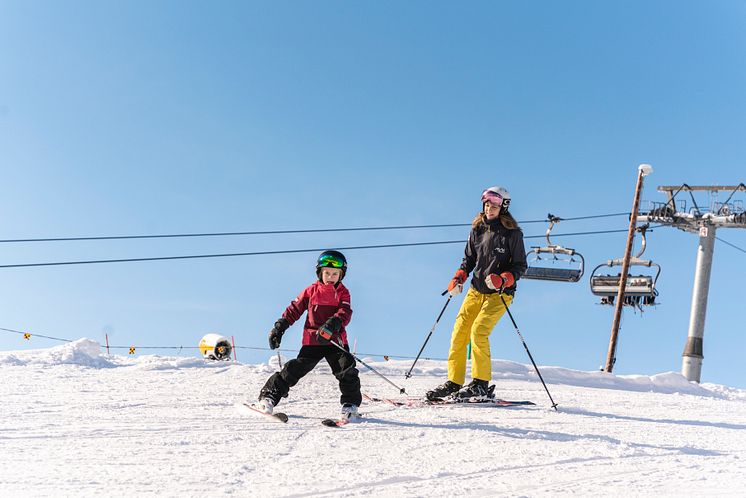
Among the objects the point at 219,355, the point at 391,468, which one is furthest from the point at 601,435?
the point at 219,355

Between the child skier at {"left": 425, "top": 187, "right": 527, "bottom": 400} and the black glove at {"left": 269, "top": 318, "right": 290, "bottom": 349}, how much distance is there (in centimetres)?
182

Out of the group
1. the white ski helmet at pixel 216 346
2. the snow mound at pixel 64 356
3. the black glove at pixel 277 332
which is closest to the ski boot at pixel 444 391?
the black glove at pixel 277 332

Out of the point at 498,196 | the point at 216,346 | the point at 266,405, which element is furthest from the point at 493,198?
the point at 216,346

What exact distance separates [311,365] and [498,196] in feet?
9.32

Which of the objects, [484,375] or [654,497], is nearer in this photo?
[654,497]

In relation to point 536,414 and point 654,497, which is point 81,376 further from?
point 654,497

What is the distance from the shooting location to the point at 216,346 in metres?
14.0

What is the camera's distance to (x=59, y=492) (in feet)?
10.1

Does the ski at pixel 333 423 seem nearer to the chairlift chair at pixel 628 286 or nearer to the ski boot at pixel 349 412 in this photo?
the ski boot at pixel 349 412

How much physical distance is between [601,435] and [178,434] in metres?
3.22

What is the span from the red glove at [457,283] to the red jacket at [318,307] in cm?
161

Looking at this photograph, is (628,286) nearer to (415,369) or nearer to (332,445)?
(415,369)

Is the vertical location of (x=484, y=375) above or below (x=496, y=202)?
below

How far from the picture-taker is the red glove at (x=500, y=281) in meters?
6.65
